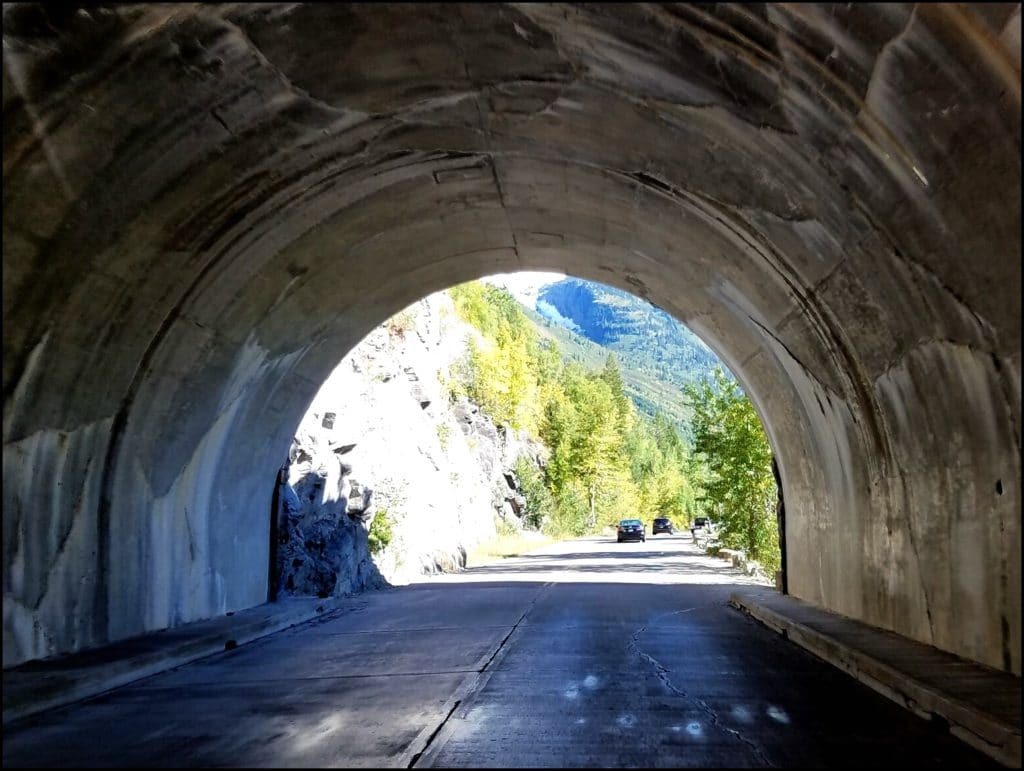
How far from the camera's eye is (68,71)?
267 inches

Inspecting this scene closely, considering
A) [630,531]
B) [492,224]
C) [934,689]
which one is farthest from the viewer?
[630,531]

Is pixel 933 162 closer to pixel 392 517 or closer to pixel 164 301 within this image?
pixel 164 301

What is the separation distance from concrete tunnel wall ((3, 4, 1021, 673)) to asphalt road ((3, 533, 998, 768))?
1.48 meters

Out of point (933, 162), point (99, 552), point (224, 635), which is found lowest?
point (224, 635)

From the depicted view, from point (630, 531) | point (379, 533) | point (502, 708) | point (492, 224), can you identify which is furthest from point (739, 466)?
point (630, 531)

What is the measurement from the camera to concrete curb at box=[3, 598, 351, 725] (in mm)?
7754

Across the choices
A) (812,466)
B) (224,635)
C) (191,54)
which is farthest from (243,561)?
(191,54)

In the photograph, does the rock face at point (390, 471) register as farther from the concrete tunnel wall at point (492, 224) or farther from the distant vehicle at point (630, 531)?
the distant vehicle at point (630, 531)

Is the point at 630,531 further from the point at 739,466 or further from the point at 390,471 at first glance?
the point at 390,471

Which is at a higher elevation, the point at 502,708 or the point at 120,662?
the point at 120,662

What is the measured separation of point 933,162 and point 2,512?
7.68m

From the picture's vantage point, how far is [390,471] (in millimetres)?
29391

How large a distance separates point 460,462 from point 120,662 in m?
39.6

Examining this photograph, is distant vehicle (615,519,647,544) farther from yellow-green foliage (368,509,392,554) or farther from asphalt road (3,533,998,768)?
asphalt road (3,533,998,768)
